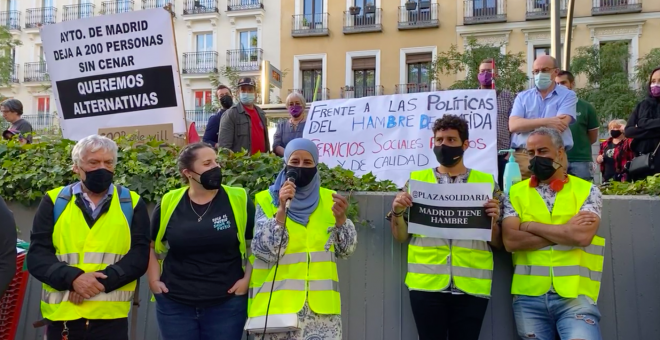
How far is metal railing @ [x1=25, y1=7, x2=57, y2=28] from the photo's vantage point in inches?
1516

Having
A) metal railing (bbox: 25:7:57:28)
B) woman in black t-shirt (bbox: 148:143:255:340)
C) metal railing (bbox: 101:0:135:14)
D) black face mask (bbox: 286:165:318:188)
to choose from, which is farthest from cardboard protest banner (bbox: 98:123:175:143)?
metal railing (bbox: 25:7:57:28)

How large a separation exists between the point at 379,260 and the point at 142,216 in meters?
1.75

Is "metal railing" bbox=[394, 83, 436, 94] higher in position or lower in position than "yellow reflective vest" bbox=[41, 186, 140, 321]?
higher

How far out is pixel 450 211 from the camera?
12.5 ft

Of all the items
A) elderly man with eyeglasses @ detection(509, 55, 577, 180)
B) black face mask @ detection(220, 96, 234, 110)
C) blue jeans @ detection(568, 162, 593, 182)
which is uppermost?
black face mask @ detection(220, 96, 234, 110)

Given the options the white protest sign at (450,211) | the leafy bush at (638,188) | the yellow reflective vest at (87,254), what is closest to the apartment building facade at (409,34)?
the leafy bush at (638,188)

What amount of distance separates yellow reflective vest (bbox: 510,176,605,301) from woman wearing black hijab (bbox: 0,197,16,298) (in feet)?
10.0

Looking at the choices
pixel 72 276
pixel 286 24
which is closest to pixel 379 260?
pixel 72 276

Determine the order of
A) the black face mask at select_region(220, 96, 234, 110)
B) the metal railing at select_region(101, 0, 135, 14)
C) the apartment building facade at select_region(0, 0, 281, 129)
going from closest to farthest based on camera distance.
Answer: the black face mask at select_region(220, 96, 234, 110) < the apartment building facade at select_region(0, 0, 281, 129) < the metal railing at select_region(101, 0, 135, 14)

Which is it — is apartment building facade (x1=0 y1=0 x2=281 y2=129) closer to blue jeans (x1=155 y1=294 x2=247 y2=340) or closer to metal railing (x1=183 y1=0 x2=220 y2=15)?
metal railing (x1=183 y1=0 x2=220 y2=15)

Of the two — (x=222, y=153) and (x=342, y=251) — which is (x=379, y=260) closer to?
(x=342, y=251)

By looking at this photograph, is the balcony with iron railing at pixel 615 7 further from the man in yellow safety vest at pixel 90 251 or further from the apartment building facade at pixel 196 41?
the man in yellow safety vest at pixel 90 251

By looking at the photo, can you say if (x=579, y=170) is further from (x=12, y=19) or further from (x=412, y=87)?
(x=12, y=19)

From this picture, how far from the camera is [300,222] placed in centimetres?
360
